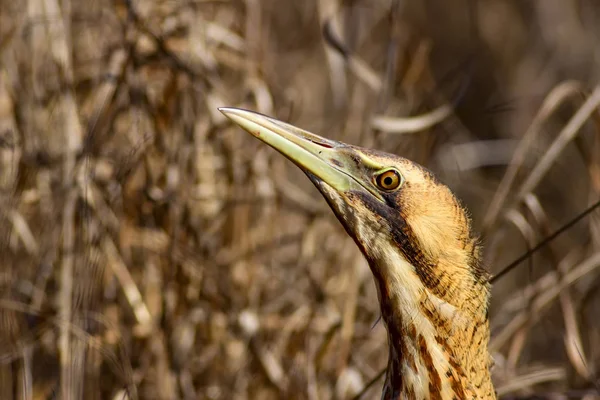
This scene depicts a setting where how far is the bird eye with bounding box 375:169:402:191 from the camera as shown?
209cm

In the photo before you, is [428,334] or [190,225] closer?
[428,334]

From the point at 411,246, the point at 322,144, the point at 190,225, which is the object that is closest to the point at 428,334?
the point at 411,246

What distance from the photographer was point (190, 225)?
10.3ft

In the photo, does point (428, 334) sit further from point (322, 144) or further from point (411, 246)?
point (322, 144)

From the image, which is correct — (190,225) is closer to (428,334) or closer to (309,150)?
(309,150)

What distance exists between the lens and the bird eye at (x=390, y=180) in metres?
2.09

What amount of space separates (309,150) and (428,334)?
0.47 m

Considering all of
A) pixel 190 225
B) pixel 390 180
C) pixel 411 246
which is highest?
pixel 390 180

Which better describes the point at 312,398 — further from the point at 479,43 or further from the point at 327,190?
the point at 479,43

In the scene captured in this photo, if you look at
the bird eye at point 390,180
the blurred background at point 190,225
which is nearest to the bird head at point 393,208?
the bird eye at point 390,180

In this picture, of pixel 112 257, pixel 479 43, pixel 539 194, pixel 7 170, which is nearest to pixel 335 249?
pixel 112 257

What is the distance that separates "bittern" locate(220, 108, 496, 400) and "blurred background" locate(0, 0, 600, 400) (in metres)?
0.75

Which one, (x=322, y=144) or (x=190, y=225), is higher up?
(x=322, y=144)

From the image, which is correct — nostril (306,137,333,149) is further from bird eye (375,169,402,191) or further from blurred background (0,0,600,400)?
blurred background (0,0,600,400)
